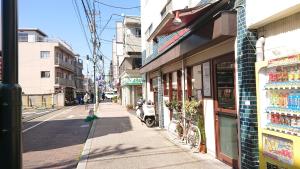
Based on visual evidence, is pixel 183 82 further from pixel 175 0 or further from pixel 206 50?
pixel 175 0

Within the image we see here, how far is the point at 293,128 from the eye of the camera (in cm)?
450

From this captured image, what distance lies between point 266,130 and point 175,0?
8.38m

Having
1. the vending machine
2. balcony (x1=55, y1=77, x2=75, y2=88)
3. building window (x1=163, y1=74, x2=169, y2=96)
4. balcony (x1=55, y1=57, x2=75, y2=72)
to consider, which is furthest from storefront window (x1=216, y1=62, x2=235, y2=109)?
balcony (x1=55, y1=57, x2=75, y2=72)

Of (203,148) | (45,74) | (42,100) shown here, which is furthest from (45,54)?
(203,148)

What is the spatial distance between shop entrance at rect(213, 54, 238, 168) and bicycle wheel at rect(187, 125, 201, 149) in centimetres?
85

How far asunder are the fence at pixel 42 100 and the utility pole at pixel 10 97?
5097 centimetres

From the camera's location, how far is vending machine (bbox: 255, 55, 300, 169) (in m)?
4.40

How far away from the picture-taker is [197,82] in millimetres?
Result: 9891

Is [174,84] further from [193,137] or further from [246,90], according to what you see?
[246,90]

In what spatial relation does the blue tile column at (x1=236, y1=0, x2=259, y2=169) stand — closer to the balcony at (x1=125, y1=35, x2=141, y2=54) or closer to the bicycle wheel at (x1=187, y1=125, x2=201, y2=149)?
the bicycle wheel at (x1=187, y1=125, x2=201, y2=149)

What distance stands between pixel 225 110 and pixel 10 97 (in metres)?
5.96

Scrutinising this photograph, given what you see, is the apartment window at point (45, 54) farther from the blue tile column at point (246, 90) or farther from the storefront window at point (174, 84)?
the blue tile column at point (246, 90)

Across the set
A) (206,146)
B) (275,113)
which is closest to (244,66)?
(275,113)

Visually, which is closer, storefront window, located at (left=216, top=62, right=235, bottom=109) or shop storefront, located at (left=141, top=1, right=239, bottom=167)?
shop storefront, located at (left=141, top=1, right=239, bottom=167)
